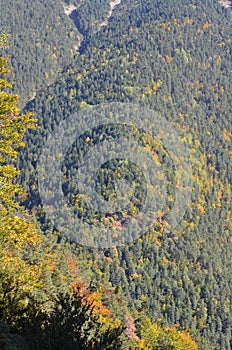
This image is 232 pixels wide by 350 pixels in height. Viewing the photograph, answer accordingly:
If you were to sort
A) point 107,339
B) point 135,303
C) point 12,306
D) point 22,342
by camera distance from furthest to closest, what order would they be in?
point 135,303, point 12,306, point 107,339, point 22,342

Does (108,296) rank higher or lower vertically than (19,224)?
higher

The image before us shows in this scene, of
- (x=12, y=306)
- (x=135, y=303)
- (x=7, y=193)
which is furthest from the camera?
(x=135, y=303)

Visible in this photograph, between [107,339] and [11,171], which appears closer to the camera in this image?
[107,339]

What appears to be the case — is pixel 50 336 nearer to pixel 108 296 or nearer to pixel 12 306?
pixel 12 306

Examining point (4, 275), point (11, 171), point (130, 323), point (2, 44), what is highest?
point (130, 323)

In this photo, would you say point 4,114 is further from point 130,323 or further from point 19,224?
point 130,323

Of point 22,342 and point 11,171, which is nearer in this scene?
point 22,342

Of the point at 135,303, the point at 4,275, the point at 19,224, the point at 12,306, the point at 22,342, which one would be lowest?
the point at 22,342

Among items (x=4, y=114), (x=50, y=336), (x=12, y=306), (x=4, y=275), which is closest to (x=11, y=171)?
(x=4, y=114)

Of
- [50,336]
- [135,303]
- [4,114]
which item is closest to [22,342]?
[50,336]
